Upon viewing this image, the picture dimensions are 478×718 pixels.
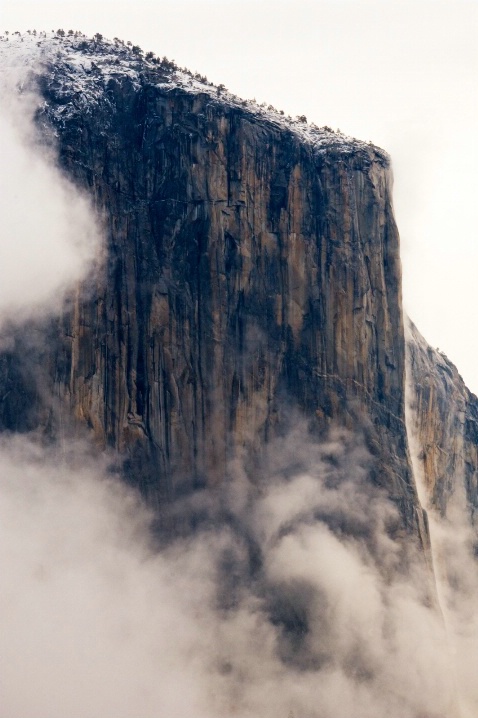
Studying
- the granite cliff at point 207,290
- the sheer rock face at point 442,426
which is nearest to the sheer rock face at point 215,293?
the granite cliff at point 207,290

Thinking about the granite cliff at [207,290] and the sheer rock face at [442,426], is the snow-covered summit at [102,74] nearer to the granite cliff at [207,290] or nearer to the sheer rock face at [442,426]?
the granite cliff at [207,290]

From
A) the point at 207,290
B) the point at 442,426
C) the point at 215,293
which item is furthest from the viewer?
the point at 442,426

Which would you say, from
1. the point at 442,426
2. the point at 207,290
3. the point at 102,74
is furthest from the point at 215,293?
the point at 442,426

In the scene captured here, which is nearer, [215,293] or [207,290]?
[207,290]

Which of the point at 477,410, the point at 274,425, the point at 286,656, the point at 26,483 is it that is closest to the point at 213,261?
the point at 274,425

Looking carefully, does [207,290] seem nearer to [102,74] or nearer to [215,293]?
[215,293]
